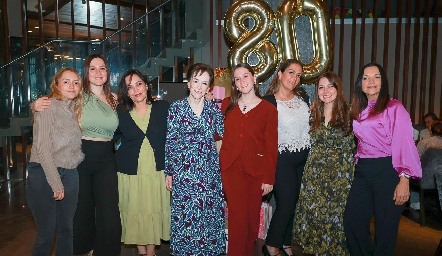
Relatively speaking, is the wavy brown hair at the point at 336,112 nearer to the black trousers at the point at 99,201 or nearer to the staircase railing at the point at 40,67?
the black trousers at the point at 99,201

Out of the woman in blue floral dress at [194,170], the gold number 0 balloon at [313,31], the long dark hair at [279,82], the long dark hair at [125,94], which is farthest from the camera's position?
the gold number 0 balloon at [313,31]

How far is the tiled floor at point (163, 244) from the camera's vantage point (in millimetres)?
3381

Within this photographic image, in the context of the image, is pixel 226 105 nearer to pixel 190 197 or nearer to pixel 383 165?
A: pixel 190 197

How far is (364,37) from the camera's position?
23.4ft

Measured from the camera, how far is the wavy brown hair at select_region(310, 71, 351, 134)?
2672mm

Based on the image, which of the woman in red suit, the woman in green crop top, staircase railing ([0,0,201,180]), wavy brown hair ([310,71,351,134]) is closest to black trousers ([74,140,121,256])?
the woman in green crop top

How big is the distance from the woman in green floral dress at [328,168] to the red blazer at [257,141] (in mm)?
366

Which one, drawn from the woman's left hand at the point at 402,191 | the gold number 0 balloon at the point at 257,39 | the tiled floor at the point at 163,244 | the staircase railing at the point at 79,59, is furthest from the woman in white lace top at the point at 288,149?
the staircase railing at the point at 79,59

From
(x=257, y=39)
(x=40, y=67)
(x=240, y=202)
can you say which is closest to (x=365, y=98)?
(x=240, y=202)

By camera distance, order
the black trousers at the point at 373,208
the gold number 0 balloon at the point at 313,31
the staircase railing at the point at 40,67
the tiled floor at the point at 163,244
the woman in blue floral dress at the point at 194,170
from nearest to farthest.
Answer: the black trousers at the point at 373,208 < the woman in blue floral dress at the point at 194,170 < the tiled floor at the point at 163,244 < the gold number 0 balloon at the point at 313,31 < the staircase railing at the point at 40,67

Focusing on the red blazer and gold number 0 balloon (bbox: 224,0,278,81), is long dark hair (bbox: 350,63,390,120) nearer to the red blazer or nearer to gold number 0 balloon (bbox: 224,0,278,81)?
the red blazer

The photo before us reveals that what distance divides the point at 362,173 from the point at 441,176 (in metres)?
0.89

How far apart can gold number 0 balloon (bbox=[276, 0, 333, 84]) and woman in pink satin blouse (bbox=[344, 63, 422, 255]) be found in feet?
4.14

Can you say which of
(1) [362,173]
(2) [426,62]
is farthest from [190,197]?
(2) [426,62]
